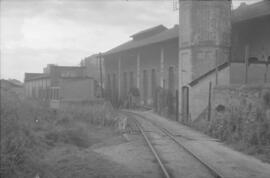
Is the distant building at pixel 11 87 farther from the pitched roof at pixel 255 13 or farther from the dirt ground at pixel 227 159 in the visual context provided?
the dirt ground at pixel 227 159

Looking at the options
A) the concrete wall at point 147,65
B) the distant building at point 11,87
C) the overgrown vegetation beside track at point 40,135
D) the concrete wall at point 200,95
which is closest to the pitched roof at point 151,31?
the concrete wall at point 147,65

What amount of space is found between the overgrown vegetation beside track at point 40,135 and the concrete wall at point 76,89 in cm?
526

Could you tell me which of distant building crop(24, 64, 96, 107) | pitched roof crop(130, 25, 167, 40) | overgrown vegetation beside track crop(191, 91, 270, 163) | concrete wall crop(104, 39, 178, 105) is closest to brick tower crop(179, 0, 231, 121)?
concrete wall crop(104, 39, 178, 105)

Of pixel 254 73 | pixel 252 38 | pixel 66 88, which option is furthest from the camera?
pixel 66 88

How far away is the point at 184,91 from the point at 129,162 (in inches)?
575

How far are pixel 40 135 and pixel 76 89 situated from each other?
17.5 meters

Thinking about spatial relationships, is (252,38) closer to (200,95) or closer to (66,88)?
(200,95)

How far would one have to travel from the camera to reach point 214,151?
13258 mm

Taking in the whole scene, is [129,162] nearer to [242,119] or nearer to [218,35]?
[242,119]

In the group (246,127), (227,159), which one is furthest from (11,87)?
(227,159)

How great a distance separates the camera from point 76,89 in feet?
105

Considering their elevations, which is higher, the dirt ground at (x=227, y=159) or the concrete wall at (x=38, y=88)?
the concrete wall at (x=38, y=88)

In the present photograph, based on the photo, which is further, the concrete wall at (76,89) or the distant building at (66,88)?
the concrete wall at (76,89)

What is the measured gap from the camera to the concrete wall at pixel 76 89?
3119 cm
